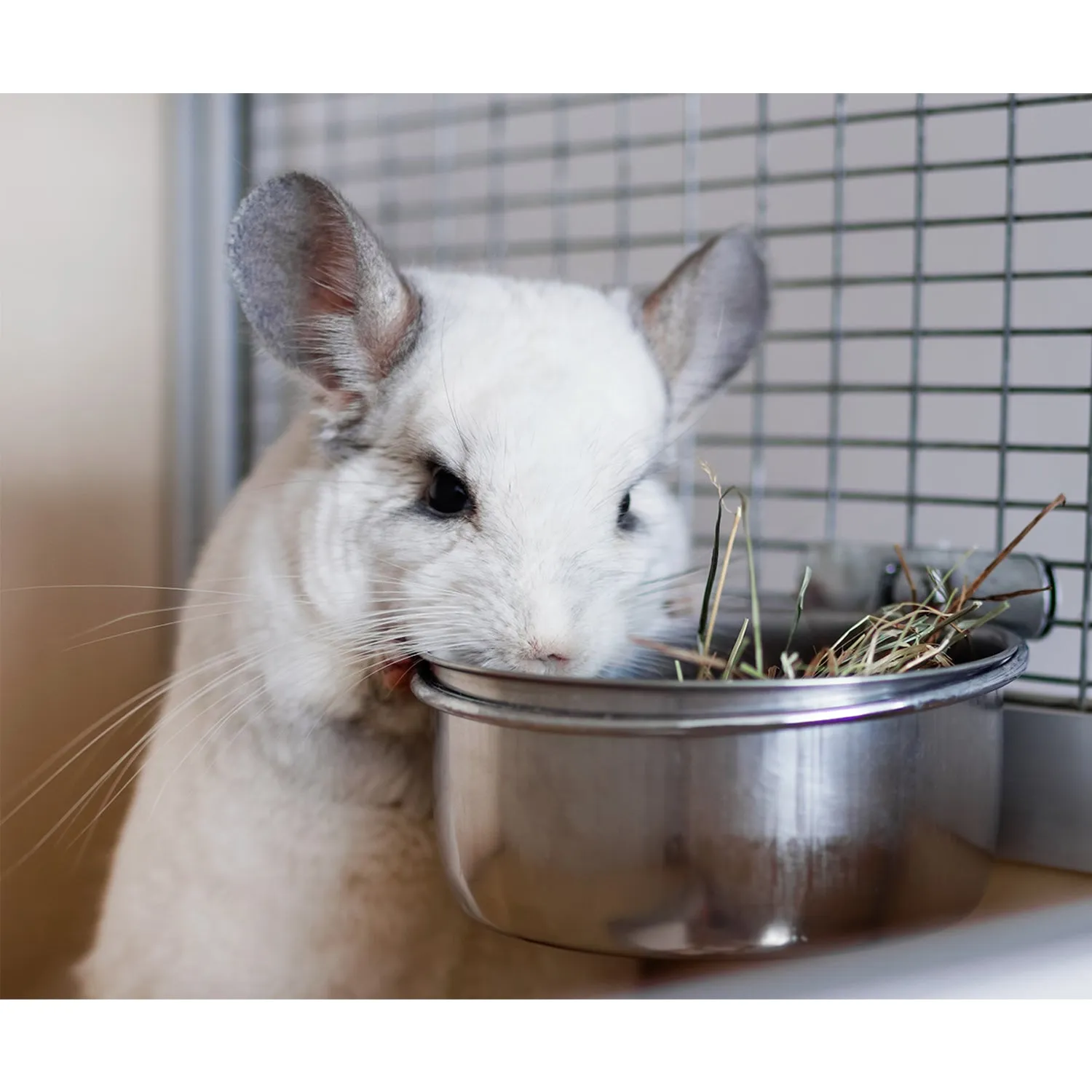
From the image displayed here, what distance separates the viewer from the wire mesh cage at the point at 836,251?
3.85 ft

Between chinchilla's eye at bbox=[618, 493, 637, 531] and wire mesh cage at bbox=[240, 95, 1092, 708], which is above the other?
wire mesh cage at bbox=[240, 95, 1092, 708]

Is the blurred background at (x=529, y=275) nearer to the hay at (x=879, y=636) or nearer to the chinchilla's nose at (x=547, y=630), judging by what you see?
the hay at (x=879, y=636)

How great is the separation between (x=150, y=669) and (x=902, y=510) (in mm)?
1034

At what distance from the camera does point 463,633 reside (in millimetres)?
838

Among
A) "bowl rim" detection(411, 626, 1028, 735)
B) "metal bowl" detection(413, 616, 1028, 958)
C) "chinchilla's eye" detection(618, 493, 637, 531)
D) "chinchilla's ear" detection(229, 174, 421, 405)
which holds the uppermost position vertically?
"chinchilla's ear" detection(229, 174, 421, 405)

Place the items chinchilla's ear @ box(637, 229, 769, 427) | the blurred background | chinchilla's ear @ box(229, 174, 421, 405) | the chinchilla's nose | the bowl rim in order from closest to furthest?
1. the bowl rim
2. the chinchilla's nose
3. chinchilla's ear @ box(229, 174, 421, 405)
4. chinchilla's ear @ box(637, 229, 769, 427)
5. the blurred background

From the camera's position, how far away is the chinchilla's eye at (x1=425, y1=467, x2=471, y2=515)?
0.90 m

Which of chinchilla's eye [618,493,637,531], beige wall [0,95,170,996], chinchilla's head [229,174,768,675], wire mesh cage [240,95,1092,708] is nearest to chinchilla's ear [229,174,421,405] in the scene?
chinchilla's head [229,174,768,675]

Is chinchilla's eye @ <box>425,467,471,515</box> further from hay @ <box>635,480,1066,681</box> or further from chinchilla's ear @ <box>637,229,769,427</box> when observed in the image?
chinchilla's ear @ <box>637,229,769,427</box>

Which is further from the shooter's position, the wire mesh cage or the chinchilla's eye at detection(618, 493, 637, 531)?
the wire mesh cage

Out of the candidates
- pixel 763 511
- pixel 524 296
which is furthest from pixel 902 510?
pixel 524 296

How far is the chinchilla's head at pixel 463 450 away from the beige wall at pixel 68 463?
457mm

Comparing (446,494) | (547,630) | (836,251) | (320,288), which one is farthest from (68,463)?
(836,251)
